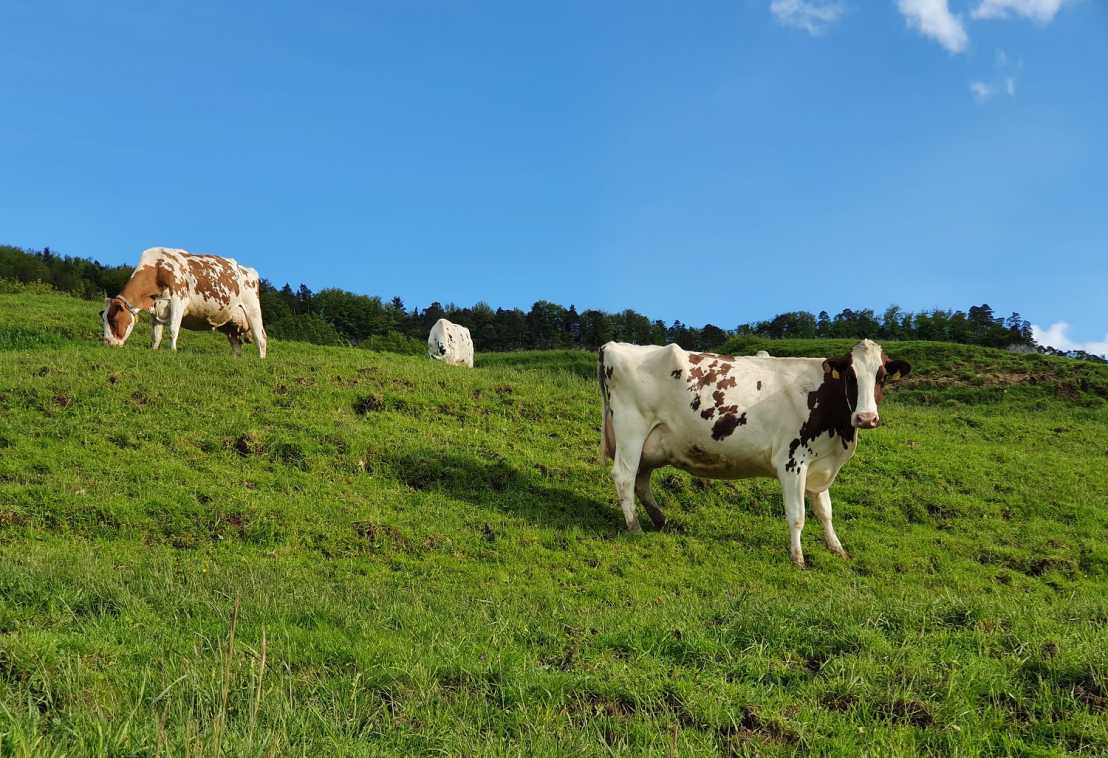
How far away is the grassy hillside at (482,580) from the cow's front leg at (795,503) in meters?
0.28

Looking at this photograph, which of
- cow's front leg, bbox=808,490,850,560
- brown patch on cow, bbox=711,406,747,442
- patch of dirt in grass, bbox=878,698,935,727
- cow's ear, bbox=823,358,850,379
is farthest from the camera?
brown patch on cow, bbox=711,406,747,442

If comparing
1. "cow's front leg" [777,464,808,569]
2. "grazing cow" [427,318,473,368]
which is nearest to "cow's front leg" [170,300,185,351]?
"grazing cow" [427,318,473,368]

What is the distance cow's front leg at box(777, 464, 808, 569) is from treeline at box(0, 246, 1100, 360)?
58697 mm

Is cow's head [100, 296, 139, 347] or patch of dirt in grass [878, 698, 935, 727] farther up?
cow's head [100, 296, 139, 347]

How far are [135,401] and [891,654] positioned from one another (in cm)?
1391

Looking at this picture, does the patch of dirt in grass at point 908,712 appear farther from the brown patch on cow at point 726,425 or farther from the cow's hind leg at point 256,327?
the cow's hind leg at point 256,327

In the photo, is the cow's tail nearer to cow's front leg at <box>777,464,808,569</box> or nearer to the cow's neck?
cow's front leg at <box>777,464,808,569</box>

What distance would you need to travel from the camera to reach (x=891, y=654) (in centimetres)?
586

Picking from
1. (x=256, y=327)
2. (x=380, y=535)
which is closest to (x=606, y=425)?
(x=380, y=535)

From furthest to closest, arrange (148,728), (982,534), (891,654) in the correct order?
(982,534)
(891,654)
(148,728)

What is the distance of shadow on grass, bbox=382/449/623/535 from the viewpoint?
12.7 m

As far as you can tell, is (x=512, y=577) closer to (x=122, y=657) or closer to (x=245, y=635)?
(x=245, y=635)

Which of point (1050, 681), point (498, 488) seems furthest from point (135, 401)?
point (1050, 681)

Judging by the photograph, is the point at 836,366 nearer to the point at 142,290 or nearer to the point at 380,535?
the point at 380,535
